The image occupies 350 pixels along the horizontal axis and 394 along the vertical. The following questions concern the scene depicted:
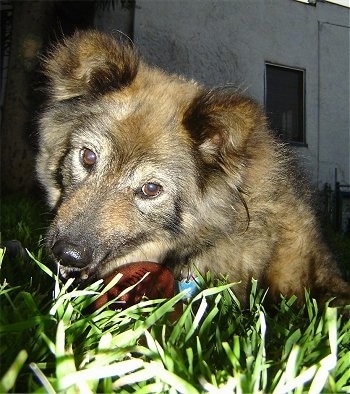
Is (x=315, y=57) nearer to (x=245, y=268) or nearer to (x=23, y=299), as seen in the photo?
(x=245, y=268)

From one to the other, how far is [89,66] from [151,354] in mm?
1754

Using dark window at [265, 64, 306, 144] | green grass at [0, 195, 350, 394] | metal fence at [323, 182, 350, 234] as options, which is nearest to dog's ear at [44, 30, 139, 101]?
green grass at [0, 195, 350, 394]

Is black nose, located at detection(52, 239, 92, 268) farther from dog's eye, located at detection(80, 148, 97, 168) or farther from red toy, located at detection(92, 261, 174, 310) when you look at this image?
dog's eye, located at detection(80, 148, 97, 168)

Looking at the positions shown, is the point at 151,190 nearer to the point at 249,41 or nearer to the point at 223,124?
the point at 223,124

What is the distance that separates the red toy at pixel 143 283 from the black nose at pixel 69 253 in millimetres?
189

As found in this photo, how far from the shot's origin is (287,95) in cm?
967

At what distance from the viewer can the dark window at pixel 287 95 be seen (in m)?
9.37

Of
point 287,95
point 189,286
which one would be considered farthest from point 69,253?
point 287,95

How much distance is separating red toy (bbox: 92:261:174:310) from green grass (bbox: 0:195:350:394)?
1.17 feet

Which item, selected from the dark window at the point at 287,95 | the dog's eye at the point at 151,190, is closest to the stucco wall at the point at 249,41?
the dark window at the point at 287,95

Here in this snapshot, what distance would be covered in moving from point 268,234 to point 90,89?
47.4 inches

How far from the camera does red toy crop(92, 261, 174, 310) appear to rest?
2369 millimetres

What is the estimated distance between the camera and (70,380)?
136 centimetres

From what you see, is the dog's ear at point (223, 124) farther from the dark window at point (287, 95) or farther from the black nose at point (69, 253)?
the dark window at point (287, 95)
